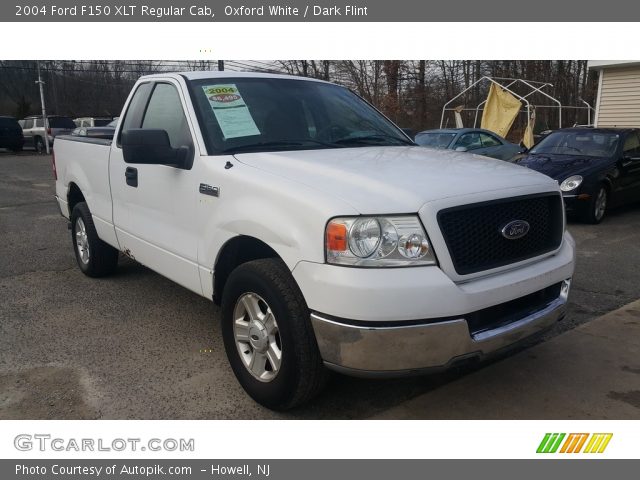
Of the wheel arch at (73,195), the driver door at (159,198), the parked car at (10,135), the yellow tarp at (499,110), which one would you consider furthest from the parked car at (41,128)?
the driver door at (159,198)

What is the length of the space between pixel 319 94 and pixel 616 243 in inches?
205

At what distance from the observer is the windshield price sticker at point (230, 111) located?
3.61 meters

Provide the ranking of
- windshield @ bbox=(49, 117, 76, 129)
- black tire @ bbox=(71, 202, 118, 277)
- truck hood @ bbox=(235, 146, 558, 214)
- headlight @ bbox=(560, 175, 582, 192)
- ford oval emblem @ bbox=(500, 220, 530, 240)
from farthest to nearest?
windshield @ bbox=(49, 117, 76, 129) → headlight @ bbox=(560, 175, 582, 192) → black tire @ bbox=(71, 202, 118, 277) → ford oval emblem @ bbox=(500, 220, 530, 240) → truck hood @ bbox=(235, 146, 558, 214)

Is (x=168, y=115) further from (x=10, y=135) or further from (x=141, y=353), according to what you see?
(x=10, y=135)

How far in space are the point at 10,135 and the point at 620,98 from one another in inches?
955

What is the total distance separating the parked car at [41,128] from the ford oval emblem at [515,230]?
24.7 m

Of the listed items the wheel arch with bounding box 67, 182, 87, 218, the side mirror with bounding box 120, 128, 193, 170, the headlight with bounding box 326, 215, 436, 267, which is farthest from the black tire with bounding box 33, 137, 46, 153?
the headlight with bounding box 326, 215, 436, 267

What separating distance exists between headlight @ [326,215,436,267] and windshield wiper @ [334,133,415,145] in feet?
4.79

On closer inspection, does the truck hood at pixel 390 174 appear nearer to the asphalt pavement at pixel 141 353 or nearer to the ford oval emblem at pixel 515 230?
the ford oval emblem at pixel 515 230

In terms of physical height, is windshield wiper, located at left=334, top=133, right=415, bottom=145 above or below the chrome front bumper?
above

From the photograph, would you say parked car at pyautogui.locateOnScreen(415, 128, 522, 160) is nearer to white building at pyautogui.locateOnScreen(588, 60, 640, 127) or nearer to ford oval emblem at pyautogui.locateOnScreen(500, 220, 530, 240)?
white building at pyautogui.locateOnScreen(588, 60, 640, 127)

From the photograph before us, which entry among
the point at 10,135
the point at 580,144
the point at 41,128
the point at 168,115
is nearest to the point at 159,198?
the point at 168,115

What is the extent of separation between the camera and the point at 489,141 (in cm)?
1281

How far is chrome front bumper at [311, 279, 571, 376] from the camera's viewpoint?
2527mm
